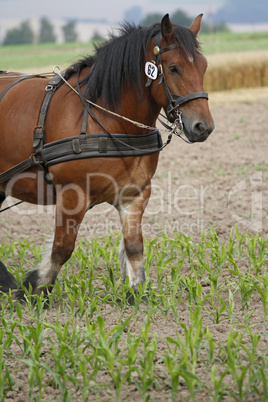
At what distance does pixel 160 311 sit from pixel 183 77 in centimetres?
157

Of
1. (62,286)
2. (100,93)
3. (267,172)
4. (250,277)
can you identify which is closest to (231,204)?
(267,172)

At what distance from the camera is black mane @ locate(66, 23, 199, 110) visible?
345 centimetres

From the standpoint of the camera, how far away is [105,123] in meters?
3.59

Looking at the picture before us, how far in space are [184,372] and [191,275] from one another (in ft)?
5.28

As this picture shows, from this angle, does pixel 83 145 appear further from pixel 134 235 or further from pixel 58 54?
pixel 58 54

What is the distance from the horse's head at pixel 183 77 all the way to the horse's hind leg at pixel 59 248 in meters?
0.88

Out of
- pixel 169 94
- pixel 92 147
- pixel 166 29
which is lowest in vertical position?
pixel 92 147

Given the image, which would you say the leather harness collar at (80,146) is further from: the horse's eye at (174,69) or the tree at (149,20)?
the tree at (149,20)

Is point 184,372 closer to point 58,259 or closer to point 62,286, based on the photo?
point 58,259

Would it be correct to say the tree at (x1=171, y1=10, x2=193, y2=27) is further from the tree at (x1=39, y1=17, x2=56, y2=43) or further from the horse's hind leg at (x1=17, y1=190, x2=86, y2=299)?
the tree at (x1=39, y1=17, x2=56, y2=43)

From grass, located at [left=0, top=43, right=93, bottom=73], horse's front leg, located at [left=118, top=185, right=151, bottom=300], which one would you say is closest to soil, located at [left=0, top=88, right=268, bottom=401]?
horse's front leg, located at [left=118, top=185, right=151, bottom=300]

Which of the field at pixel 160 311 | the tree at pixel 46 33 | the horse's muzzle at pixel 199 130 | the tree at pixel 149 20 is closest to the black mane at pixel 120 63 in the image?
the tree at pixel 149 20

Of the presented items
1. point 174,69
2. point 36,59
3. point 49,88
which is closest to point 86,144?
point 49,88

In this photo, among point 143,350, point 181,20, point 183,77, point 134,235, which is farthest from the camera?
point 181,20
